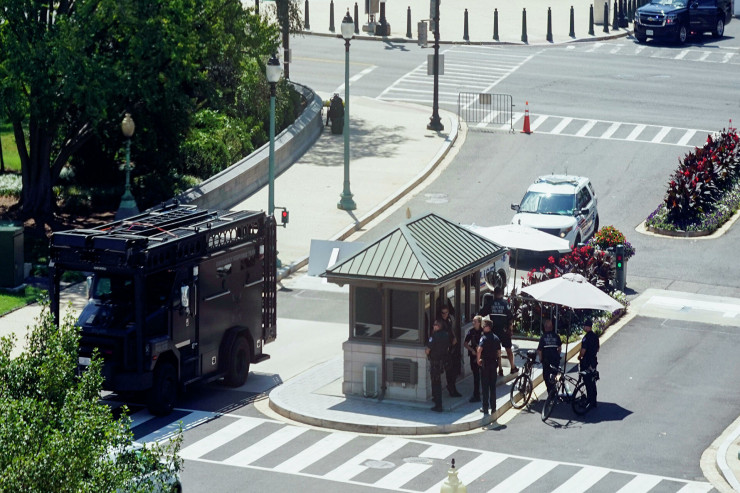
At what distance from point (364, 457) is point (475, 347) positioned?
3523 mm

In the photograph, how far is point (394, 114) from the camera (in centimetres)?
5162

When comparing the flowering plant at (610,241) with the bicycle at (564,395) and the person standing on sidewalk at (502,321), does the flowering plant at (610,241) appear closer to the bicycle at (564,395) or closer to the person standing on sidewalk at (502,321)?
the person standing on sidewalk at (502,321)

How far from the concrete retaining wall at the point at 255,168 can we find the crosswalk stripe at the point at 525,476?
18.6 metres

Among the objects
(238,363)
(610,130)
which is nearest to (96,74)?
(238,363)

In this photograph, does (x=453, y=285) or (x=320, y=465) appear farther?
(x=453, y=285)

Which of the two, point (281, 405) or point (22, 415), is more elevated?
point (22, 415)

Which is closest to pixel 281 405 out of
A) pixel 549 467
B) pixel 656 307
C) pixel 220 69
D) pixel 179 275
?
pixel 179 275

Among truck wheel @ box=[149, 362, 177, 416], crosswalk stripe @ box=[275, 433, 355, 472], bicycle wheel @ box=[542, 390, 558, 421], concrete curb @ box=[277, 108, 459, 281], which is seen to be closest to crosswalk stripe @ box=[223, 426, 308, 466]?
crosswalk stripe @ box=[275, 433, 355, 472]

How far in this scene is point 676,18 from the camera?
6238 centimetres

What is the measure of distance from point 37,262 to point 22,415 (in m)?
22.7

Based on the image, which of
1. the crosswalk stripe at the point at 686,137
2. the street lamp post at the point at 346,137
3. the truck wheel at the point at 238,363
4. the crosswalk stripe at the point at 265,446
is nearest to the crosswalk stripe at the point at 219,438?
the crosswalk stripe at the point at 265,446

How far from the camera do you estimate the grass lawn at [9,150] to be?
147ft

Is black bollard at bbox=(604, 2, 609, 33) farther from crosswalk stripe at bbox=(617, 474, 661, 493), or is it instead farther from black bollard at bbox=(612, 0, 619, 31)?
crosswalk stripe at bbox=(617, 474, 661, 493)

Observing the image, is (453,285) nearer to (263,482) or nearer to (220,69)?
(263,482)
